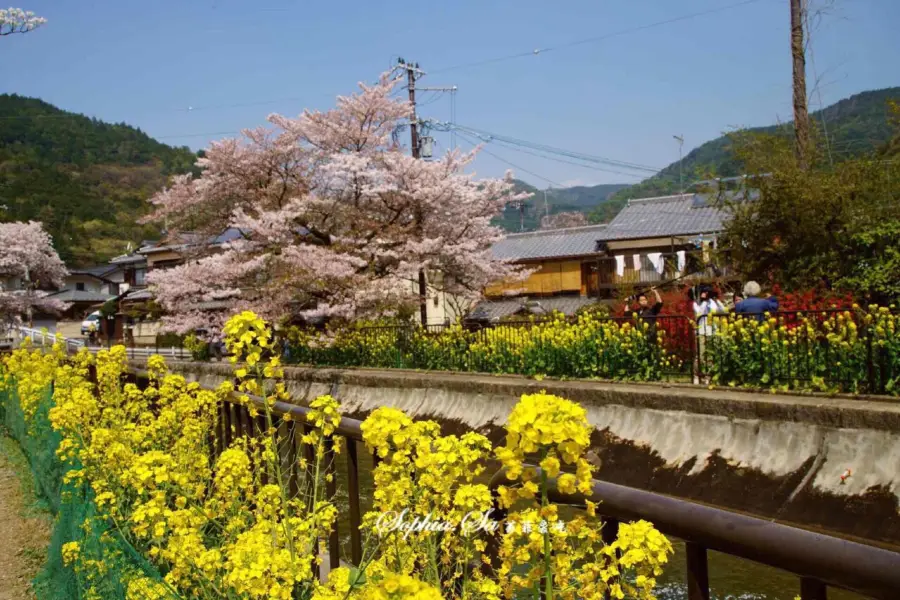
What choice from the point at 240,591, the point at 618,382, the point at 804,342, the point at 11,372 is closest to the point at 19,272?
the point at 11,372

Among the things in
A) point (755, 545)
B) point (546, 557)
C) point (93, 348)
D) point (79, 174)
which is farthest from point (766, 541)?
point (79, 174)

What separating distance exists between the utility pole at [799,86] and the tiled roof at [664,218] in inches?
592

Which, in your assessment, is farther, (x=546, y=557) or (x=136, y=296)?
(x=136, y=296)

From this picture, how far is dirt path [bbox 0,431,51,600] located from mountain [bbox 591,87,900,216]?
14.3 metres

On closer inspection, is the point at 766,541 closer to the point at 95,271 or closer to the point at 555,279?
the point at 555,279

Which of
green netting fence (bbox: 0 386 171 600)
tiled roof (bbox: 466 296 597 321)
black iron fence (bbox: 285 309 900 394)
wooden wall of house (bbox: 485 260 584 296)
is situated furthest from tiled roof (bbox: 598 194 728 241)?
green netting fence (bbox: 0 386 171 600)

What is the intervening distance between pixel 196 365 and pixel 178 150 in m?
85.3

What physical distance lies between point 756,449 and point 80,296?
2454 inches

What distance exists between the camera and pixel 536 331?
1350 centimetres

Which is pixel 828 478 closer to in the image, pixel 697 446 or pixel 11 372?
pixel 697 446

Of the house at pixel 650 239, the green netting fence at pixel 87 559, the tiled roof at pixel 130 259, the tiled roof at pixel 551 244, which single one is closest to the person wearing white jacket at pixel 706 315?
the green netting fence at pixel 87 559

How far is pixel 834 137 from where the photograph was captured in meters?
19.3

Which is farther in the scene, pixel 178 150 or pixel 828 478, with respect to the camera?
pixel 178 150

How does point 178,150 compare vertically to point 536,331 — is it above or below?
above
